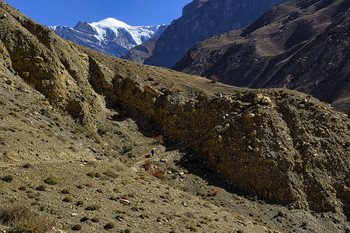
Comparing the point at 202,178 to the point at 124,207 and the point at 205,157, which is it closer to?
the point at 205,157

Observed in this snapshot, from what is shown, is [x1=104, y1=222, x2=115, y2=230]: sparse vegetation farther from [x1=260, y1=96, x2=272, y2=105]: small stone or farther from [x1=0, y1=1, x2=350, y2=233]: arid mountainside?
[x1=260, y1=96, x2=272, y2=105]: small stone

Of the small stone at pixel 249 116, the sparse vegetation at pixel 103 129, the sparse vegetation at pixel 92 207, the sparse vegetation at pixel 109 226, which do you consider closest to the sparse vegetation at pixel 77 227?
the sparse vegetation at pixel 109 226

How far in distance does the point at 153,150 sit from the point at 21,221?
17.2 meters

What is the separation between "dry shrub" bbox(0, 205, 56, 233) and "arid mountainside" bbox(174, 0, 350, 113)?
55343mm

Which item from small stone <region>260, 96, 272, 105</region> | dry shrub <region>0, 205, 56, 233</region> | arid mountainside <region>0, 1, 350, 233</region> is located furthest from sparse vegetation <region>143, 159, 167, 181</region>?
Answer: dry shrub <region>0, 205, 56, 233</region>

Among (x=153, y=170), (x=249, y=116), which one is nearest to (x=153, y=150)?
(x=153, y=170)

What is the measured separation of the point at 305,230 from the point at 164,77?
23.7 m

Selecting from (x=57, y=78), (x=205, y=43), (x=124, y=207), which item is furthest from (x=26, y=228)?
(x=205, y=43)

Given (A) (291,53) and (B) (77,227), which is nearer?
(B) (77,227)

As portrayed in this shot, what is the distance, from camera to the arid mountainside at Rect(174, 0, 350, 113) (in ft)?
216

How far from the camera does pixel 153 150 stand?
24188 millimetres

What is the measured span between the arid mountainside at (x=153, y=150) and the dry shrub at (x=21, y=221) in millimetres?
1140

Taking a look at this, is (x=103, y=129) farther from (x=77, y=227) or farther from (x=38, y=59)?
(x=77, y=227)

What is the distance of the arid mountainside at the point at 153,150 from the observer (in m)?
11.9
